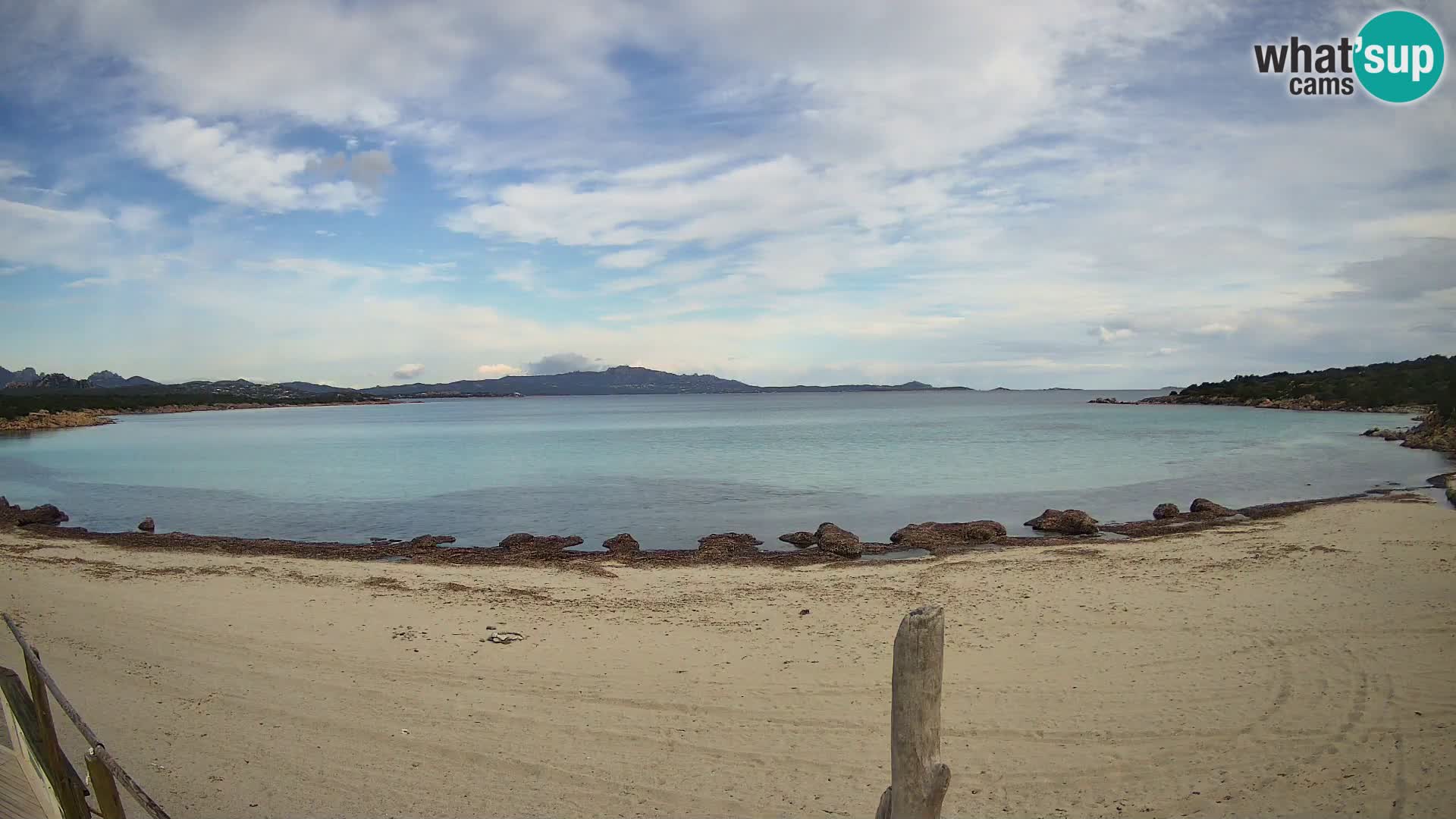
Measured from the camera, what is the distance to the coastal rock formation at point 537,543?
17484 mm

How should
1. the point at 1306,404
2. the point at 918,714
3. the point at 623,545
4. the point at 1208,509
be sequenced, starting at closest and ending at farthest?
the point at 918,714, the point at 623,545, the point at 1208,509, the point at 1306,404

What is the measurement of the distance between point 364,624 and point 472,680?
10.1 ft

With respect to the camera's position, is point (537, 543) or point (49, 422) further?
point (49, 422)

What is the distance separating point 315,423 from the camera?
9250cm

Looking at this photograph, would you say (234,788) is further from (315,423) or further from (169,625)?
(315,423)

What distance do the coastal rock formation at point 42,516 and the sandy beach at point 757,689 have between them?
11022mm

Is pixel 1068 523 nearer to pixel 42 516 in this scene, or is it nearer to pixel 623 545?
pixel 623 545

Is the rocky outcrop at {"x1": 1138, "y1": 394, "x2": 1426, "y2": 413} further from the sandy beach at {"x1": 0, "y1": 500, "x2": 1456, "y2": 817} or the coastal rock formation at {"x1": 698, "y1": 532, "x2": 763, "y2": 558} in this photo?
the sandy beach at {"x1": 0, "y1": 500, "x2": 1456, "y2": 817}

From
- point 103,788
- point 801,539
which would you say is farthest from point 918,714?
point 801,539

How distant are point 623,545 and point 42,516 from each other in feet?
57.5

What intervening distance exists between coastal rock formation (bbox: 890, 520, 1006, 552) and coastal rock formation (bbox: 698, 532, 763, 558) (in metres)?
3.39

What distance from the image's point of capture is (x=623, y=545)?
58.2 feet

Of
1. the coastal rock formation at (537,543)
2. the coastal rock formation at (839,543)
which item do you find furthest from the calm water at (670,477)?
the coastal rock formation at (839,543)

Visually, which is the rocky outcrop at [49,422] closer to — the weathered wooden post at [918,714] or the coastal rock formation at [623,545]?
the coastal rock formation at [623,545]
